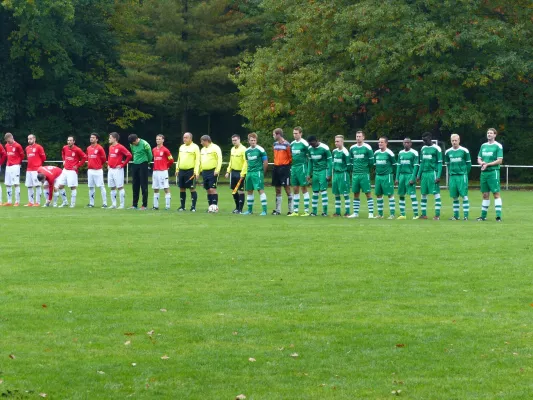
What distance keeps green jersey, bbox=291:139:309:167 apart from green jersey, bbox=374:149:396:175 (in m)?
1.73

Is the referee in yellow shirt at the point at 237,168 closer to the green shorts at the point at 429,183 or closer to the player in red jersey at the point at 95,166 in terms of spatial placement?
the player in red jersey at the point at 95,166

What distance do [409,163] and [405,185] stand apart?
52 cm

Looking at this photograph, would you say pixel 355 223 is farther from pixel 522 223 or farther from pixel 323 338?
pixel 323 338

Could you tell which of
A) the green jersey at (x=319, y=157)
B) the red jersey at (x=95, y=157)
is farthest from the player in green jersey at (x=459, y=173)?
the red jersey at (x=95, y=157)

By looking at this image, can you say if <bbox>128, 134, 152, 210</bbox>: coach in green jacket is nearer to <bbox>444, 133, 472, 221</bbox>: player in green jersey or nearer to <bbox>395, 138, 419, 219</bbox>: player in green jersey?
<bbox>395, 138, 419, 219</bbox>: player in green jersey

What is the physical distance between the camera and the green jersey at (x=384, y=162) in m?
23.8

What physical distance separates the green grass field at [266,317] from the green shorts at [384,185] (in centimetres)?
634

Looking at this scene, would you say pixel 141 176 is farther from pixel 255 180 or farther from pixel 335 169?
pixel 335 169

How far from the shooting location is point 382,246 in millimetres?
16141

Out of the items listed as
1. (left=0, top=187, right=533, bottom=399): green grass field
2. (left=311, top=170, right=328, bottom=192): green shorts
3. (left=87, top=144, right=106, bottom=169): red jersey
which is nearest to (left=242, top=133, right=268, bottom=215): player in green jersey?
(left=311, top=170, right=328, bottom=192): green shorts

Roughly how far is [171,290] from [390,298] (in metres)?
2.42

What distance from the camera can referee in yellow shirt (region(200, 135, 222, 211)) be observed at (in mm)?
25547

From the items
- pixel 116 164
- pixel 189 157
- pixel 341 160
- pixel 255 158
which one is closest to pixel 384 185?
pixel 341 160

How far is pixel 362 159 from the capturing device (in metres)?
24.1
